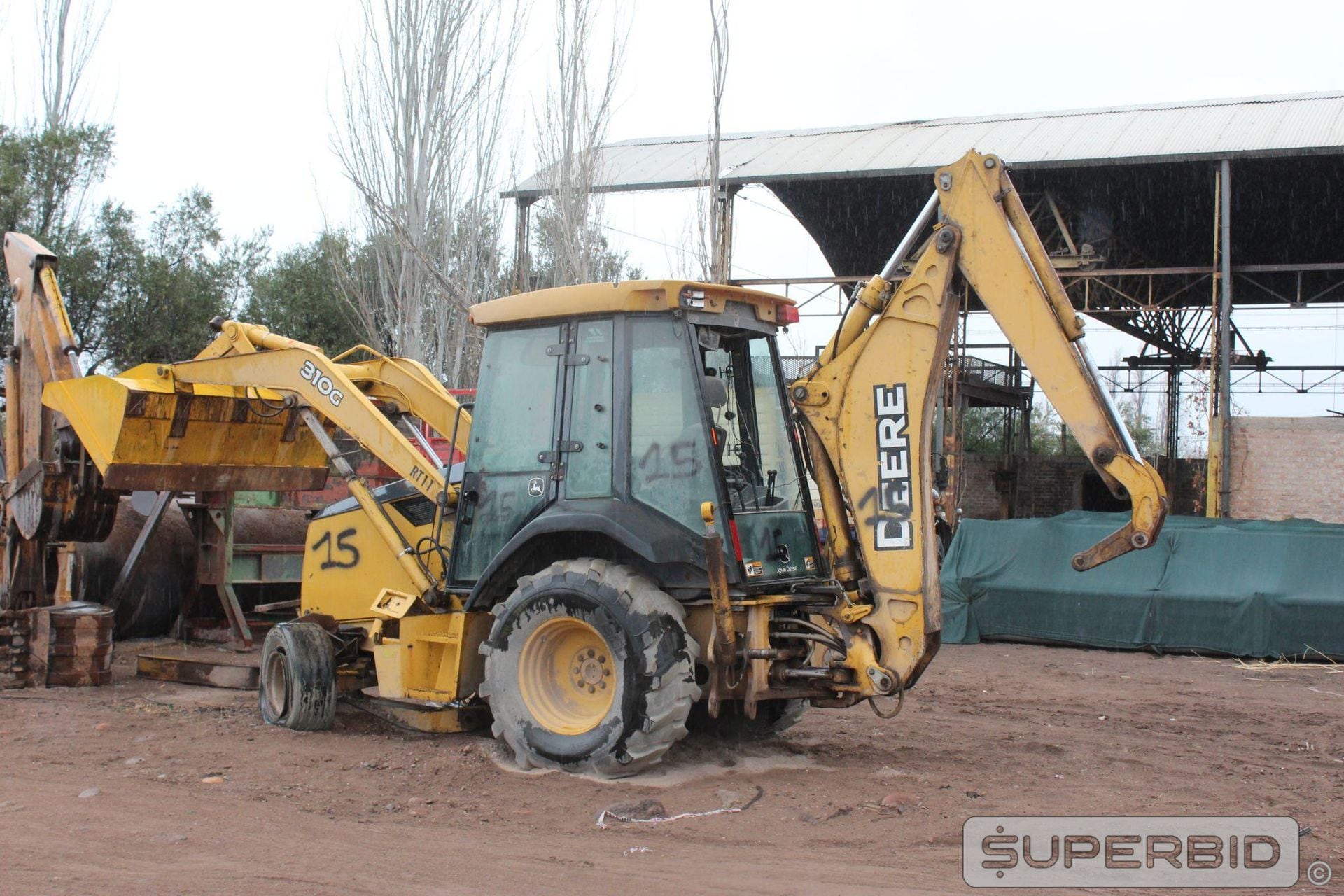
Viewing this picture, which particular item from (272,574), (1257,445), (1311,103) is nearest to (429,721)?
(272,574)

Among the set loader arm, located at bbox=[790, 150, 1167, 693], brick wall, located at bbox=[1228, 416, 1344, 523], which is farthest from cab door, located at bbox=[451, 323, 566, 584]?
brick wall, located at bbox=[1228, 416, 1344, 523]

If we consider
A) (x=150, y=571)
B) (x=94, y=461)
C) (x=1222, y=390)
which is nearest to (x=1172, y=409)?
(x=1222, y=390)

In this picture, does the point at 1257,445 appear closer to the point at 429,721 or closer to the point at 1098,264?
the point at 1098,264

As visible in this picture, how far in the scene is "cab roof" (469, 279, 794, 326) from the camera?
653cm

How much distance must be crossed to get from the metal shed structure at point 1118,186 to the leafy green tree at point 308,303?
7.80 m

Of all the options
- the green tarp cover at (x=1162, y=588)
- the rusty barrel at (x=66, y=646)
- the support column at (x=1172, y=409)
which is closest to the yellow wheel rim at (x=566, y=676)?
the rusty barrel at (x=66, y=646)

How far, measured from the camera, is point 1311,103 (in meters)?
20.0

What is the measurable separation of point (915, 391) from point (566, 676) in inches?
92.2

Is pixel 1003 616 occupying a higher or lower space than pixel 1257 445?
lower

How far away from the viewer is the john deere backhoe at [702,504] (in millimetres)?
6223

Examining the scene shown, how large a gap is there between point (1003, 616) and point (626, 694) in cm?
942

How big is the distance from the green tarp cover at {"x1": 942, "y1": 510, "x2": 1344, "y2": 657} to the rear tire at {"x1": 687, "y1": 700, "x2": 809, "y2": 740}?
7.49 m

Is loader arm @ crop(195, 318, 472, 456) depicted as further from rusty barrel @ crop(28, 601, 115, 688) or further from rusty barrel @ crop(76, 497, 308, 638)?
rusty barrel @ crop(76, 497, 308, 638)

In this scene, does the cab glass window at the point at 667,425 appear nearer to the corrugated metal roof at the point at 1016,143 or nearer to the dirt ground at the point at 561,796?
the dirt ground at the point at 561,796
